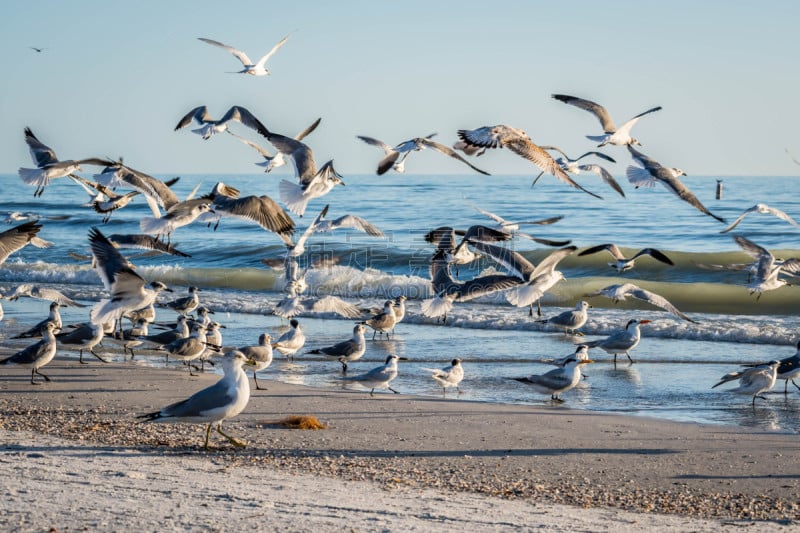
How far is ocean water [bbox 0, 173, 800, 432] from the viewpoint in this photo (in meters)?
10.8

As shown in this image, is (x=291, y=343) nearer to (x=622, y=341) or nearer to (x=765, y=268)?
(x=622, y=341)

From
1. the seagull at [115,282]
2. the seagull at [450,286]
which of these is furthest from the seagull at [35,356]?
the seagull at [450,286]

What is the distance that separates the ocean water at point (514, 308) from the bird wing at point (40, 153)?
2.17 m

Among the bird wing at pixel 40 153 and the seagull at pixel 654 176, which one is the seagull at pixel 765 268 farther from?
the bird wing at pixel 40 153

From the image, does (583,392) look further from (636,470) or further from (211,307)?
(211,307)

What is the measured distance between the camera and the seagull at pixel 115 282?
30.8 ft

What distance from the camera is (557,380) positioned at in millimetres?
9945

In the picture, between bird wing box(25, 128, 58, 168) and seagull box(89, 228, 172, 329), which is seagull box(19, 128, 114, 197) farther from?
seagull box(89, 228, 172, 329)

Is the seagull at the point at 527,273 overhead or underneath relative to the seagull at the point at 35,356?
overhead

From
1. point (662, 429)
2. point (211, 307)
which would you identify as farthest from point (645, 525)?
point (211, 307)

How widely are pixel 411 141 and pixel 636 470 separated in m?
6.94

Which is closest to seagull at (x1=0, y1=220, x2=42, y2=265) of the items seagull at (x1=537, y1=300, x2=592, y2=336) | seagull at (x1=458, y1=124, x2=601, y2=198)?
seagull at (x1=458, y1=124, x2=601, y2=198)

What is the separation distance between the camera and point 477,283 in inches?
502

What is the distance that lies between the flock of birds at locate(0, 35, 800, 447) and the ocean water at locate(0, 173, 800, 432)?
0.33 m
